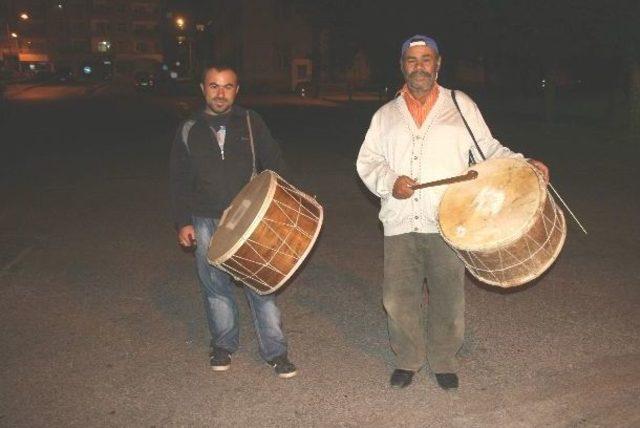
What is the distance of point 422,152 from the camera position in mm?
3453

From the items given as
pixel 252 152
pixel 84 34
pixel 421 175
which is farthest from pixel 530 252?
pixel 84 34

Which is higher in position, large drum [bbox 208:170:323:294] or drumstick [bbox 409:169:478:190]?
drumstick [bbox 409:169:478:190]

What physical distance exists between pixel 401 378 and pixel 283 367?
749mm

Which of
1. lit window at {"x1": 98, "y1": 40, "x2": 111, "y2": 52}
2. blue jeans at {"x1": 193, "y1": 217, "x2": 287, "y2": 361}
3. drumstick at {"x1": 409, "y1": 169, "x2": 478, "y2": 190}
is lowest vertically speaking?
blue jeans at {"x1": 193, "y1": 217, "x2": 287, "y2": 361}

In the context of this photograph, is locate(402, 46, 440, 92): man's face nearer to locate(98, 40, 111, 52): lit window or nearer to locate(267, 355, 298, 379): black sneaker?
locate(267, 355, 298, 379): black sneaker

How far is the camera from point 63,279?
600cm

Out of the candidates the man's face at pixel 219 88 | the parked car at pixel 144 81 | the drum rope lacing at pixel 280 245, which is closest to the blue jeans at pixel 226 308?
the drum rope lacing at pixel 280 245

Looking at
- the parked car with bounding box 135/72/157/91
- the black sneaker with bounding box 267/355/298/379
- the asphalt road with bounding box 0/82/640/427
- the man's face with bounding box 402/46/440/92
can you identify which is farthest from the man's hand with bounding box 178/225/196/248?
→ the parked car with bounding box 135/72/157/91

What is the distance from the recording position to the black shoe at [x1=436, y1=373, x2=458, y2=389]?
3811 millimetres

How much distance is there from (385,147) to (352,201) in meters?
5.67

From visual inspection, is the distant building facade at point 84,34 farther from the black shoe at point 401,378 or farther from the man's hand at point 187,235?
the black shoe at point 401,378

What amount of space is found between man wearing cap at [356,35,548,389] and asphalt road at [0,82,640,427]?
50 cm

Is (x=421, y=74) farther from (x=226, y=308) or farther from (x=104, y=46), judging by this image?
(x=104, y=46)

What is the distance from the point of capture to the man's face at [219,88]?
361 cm
